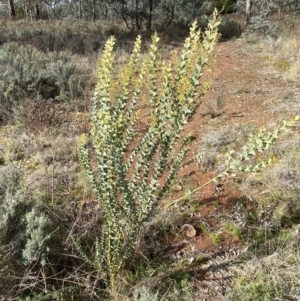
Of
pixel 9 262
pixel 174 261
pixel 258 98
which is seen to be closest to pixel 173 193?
pixel 174 261

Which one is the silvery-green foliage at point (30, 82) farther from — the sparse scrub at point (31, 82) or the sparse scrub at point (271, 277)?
the sparse scrub at point (271, 277)

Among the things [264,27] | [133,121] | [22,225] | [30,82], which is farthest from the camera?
[264,27]

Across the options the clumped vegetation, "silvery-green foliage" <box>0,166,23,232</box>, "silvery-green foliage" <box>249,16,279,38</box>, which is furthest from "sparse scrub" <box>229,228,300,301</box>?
"silvery-green foliage" <box>249,16,279,38</box>

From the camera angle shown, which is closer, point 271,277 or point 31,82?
point 271,277

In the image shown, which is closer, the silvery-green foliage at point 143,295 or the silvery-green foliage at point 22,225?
the silvery-green foliage at point 143,295

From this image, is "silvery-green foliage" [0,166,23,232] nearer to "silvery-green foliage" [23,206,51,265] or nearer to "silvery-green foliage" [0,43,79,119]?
"silvery-green foliage" [23,206,51,265]

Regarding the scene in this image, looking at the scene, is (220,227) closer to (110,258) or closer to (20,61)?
(110,258)

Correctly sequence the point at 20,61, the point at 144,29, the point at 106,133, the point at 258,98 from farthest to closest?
the point at 144,29 < the point at 20,61 < the point at 258,98 < the point at 106,133

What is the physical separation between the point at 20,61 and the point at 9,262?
4.97m

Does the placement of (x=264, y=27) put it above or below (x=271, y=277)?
above

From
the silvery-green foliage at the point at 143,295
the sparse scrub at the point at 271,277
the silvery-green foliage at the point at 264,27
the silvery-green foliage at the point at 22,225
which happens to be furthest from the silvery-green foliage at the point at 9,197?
the silvery-green foliage at the point at 264,27

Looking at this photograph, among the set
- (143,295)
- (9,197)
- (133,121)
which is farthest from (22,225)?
(133,121)

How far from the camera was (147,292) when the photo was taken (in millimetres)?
1854

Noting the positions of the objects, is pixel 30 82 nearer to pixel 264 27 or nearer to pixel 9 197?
pixel 9 197
